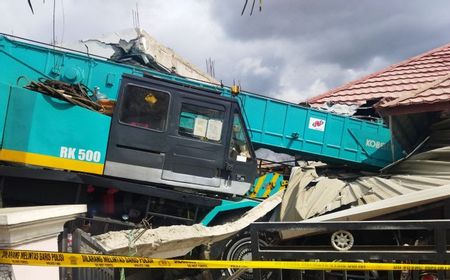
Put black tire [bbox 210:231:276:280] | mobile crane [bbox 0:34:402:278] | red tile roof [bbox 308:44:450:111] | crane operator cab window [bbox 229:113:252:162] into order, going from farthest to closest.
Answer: red tile roof [bbox 308:44:450:111] → crane operator cab window [bbox 229:113:252:162] → black tire [bbox 210:231:276:280] → mobile crane [bbox 0:34:402:278]

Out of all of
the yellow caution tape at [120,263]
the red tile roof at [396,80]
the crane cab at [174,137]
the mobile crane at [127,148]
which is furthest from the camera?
the red tile roof at [396,80]

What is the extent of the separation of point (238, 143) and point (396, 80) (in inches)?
215

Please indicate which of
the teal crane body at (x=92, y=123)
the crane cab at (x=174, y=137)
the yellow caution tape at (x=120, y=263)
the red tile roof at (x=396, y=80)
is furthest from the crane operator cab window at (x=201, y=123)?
the yellow caution tape at (x=120, y=263)

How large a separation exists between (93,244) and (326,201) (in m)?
4.62

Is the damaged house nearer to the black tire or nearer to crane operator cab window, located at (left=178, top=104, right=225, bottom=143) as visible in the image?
the black tire

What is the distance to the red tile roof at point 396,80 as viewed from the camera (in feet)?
35.8

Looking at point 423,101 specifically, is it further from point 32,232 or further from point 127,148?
point 32,232

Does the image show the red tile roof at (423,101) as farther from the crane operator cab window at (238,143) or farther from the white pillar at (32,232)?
the white pillar at (32,232)

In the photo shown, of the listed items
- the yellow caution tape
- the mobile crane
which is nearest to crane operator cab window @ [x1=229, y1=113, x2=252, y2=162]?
the mobile crane

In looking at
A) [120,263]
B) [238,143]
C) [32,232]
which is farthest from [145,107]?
[32,232]

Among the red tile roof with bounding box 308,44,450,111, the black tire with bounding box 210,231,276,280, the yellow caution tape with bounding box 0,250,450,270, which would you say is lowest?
the black tire with bounding box 210,231,276,280

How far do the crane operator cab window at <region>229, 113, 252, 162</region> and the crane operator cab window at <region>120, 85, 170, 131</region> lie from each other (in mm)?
1238

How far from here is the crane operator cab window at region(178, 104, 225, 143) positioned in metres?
7.92

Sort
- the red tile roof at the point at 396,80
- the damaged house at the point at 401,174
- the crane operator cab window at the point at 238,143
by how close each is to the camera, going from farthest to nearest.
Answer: the red tile roof at the point at 396,80, the crane operator cab window at the point at 238,143, the damaged house at the point at 401,174
